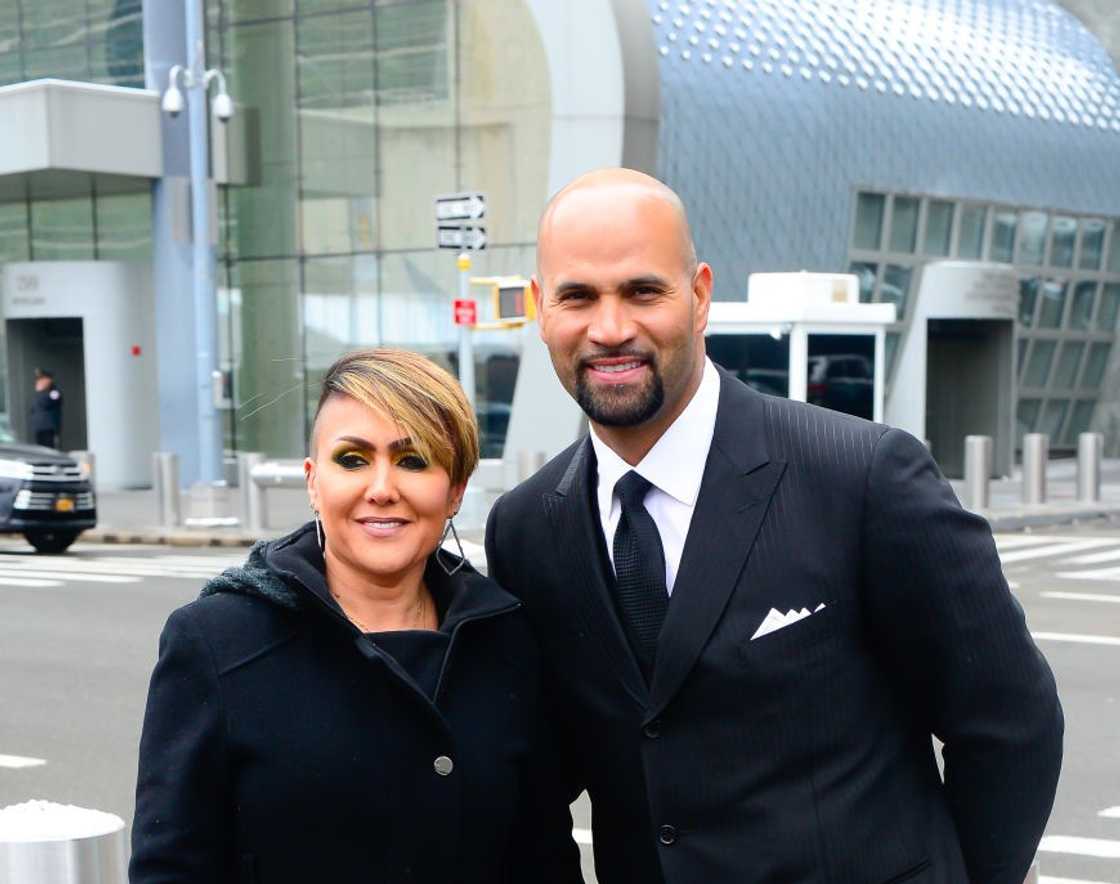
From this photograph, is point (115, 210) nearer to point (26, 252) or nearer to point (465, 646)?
point (26, 252)

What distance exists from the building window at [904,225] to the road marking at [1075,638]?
18.1 m

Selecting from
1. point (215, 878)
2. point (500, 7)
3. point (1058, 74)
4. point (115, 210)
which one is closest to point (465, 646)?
point (215, 878)

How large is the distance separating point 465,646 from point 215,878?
0.54 m

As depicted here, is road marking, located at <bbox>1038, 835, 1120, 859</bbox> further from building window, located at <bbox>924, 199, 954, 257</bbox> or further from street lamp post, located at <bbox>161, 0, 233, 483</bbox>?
building window, located at <bbox>924, 199, 954, 257</bbox>

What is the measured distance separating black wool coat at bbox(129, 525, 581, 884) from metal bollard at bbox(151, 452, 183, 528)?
19.8 meters

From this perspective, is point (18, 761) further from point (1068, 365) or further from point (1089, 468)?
point (1068, 365)

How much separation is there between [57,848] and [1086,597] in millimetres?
11980

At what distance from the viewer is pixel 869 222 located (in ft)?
95.8

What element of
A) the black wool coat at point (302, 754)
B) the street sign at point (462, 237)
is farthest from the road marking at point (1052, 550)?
the black wool coat at point (302, 754)

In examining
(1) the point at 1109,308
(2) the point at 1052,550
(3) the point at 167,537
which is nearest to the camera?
(2) the point at 1052,550

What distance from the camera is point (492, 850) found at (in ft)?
9.27

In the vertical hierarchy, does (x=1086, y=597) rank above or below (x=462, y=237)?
below

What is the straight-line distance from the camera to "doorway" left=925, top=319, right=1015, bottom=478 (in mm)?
Answer: 27938

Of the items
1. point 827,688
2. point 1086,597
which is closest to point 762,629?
point 827,688
